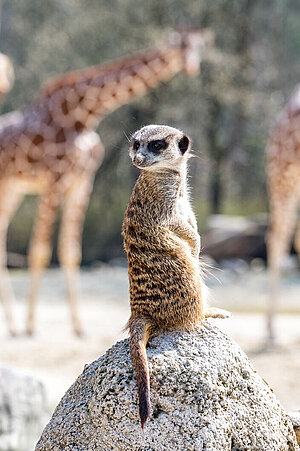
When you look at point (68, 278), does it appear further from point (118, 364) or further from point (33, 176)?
point (118, 364)

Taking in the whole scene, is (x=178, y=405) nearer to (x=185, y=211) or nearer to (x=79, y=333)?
(x=185, y=211)

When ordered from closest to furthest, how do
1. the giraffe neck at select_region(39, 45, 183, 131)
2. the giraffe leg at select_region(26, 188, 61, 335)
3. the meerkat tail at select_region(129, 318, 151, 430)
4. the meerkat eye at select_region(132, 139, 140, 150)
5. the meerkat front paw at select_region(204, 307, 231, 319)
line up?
the meerkat tail at select_region(129, 318, 151, 430)
the meerkat eye at select_region(132, 139, 140, 150)
the meerkat front paw at select_region(204, 307, 231, 319)
the giraffe neck at select_region(39, 45, 183, 131)
the giraffe leg at select_region(26, 188, 61, 335)

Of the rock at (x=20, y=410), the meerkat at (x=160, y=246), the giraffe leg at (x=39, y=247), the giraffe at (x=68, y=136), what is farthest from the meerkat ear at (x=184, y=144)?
the giraffe leg at (x=39, y=247)

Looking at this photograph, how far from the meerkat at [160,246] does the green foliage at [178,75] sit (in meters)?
14.8

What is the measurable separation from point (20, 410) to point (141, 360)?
203 centimetres

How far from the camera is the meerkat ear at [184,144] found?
259 centimetres

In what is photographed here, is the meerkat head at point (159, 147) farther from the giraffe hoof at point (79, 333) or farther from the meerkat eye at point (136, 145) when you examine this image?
the giraffe hoof at point (79, 333)

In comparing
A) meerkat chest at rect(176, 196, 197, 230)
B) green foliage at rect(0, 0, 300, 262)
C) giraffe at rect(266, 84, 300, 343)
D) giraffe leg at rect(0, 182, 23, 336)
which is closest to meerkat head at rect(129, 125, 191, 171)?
meerkat chest at rect(176, 196, 197, 230)

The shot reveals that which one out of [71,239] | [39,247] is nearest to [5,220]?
[39,247]

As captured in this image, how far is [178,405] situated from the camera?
2.26 meters

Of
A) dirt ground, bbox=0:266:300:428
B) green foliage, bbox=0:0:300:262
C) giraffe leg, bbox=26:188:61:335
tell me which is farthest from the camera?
green foliage, bbox=0:0:300:262

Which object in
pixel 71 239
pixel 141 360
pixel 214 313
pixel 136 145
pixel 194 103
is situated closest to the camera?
pixel 141 360

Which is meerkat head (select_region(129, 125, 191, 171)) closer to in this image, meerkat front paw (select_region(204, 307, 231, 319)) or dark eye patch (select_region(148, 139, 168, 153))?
dark eye patch (select_region(148, 139, 168, 153))

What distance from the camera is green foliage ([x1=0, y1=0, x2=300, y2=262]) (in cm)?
1855
